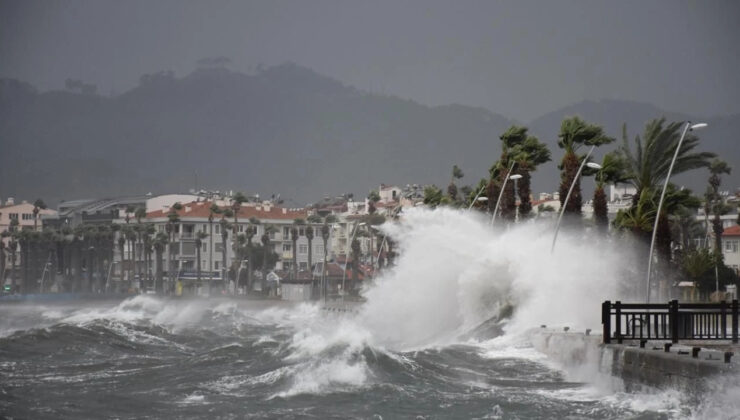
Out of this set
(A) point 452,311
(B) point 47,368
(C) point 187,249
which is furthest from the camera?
(C) point 187,249

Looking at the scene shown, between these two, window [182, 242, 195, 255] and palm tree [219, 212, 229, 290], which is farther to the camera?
window [182, 242, 195, 255]

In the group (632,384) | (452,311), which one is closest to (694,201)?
(452,311)

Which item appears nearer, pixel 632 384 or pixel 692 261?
pixel 632 384

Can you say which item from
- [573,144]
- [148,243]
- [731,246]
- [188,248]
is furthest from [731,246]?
[148,243]

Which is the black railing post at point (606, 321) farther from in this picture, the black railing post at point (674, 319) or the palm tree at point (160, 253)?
the palm tree at point (160, 253)

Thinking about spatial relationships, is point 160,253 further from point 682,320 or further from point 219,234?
point 682,320

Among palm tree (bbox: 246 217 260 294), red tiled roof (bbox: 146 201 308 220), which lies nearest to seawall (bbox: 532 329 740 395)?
palm tree (bbox: 246 217 260 294)

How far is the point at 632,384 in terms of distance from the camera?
22828mm

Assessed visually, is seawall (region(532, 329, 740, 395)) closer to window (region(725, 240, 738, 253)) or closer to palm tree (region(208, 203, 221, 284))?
window (region(725, 240, 738, 253))

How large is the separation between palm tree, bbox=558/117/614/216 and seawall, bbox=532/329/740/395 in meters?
19.5

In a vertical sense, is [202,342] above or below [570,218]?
below

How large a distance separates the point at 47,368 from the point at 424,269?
19281mm

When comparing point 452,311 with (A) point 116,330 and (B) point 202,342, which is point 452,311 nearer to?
(B) point 202,342

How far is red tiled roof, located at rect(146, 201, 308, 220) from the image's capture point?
163m
